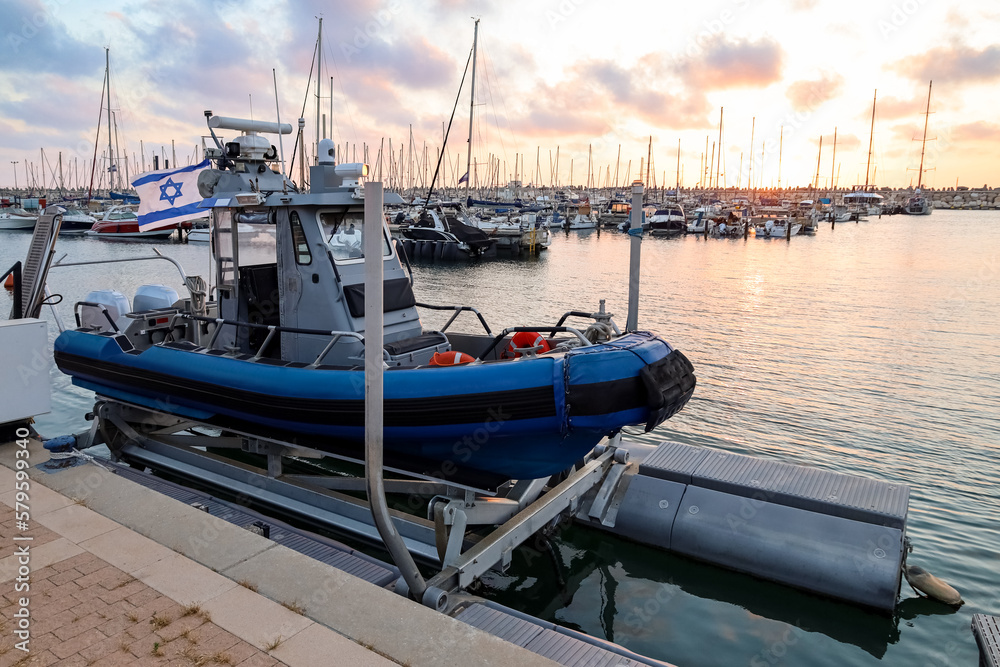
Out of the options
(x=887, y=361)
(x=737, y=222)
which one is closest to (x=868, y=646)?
(x=887, y=361)

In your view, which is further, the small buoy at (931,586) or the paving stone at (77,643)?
→ the small buoy at (931,586)

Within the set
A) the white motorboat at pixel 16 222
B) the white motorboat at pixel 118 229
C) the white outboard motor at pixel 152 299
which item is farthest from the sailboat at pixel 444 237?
the white motorboat at pixel 16 222

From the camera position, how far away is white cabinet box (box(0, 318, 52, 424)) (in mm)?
5820

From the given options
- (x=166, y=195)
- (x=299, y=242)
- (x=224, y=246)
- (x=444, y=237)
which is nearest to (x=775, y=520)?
(x=299, y=242)

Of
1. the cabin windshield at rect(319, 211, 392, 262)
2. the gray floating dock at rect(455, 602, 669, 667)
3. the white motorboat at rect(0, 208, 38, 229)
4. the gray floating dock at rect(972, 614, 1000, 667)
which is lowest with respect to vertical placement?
the gray floating dock at rect(972, 614, 1000, 667)

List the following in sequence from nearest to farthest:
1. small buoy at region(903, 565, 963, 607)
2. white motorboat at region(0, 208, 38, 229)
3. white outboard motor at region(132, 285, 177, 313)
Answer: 1. small buoy at region(903, 565, 963, 607)
2. white outboard motor at region(132, 285, 177, 313)
3. white motorboat at region(0, 208, 38, 229)

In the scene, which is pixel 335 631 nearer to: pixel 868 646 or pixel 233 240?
pixel 868 646

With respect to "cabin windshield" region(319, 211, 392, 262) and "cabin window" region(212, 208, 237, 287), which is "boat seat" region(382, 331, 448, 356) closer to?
"cabin windshield" region(319, 211, 392, 262)

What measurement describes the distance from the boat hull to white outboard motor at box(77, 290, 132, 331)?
2721 mm

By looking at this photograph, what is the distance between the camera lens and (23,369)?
6.03 m

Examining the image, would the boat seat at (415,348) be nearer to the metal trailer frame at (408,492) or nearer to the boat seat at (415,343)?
the boat seat at (415,343)

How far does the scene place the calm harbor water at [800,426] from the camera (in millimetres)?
5258

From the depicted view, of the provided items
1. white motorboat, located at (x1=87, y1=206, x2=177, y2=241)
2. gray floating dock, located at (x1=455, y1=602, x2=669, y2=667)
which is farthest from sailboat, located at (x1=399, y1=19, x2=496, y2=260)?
gray floating dock, located at (x1=455, y1=602, x2=669, y2=667)

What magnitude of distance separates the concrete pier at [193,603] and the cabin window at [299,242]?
8.55ft
